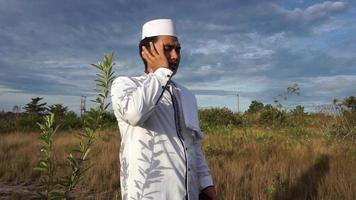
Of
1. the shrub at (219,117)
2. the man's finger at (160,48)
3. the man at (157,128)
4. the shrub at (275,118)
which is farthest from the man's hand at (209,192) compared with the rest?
the shrub at (219,117)

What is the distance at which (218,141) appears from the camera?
36.7 ft

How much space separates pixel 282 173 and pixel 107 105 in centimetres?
549

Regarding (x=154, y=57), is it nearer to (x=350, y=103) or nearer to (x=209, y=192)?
(x=209, y=192)

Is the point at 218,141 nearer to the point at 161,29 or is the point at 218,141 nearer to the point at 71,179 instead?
the point at 161,29

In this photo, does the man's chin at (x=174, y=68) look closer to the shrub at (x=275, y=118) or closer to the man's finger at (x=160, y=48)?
the man's finger at (x=160, y=48)

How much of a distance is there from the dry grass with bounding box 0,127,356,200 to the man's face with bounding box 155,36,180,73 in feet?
10.7

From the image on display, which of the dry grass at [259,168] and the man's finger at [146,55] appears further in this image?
the dry grass at [259,168]

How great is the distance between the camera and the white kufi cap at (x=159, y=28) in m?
2.34

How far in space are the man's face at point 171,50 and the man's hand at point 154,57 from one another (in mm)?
30

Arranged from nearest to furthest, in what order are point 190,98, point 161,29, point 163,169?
point 163,169 < point 161,29 < point 190,98

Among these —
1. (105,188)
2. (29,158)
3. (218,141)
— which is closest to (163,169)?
(105,188)

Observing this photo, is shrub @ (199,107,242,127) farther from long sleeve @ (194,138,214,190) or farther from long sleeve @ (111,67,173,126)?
long sleeve @ (111,67,173,126)

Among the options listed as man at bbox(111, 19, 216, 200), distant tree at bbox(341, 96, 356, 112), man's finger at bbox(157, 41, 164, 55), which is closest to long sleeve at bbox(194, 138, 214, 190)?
man at bbox(111, 19, 216, 200)

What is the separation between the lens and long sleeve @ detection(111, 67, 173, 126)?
191 cm
